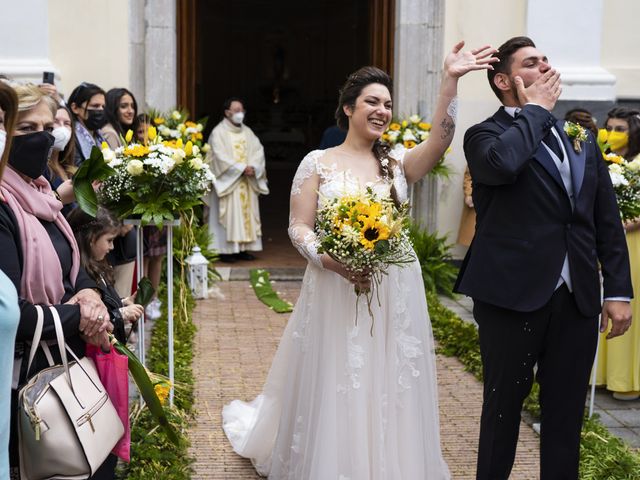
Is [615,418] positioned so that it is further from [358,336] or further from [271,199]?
[271,199]

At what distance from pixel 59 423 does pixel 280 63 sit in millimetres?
22190

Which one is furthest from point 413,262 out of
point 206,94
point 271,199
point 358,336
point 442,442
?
point 206,94

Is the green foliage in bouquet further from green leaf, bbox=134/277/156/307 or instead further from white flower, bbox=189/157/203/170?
green leaf, bbox=134/277/156/307

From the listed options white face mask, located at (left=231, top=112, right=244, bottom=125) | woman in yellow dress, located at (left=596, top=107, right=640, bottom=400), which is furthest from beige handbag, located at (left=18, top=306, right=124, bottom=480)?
white face mask, located at (left=231, top=112, right=244, bottom=125)

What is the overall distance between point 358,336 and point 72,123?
286 cm

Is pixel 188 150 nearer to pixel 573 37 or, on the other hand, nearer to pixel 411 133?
pixel 411 133

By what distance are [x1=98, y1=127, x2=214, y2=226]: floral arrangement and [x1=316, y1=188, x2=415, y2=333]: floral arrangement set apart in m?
1.51

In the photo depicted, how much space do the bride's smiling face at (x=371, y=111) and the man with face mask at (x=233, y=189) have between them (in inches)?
260

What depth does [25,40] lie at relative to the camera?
9.25 metres

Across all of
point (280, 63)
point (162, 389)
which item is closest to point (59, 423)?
point (162, 389)

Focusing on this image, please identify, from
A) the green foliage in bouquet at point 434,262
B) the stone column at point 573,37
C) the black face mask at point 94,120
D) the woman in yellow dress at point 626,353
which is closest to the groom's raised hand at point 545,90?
the woman in yellow dress at point 626,353

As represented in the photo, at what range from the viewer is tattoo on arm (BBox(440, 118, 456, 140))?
4.03 metres

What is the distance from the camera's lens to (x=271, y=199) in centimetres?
1705

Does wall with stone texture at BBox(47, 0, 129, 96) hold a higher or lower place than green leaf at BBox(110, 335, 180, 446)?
higher
